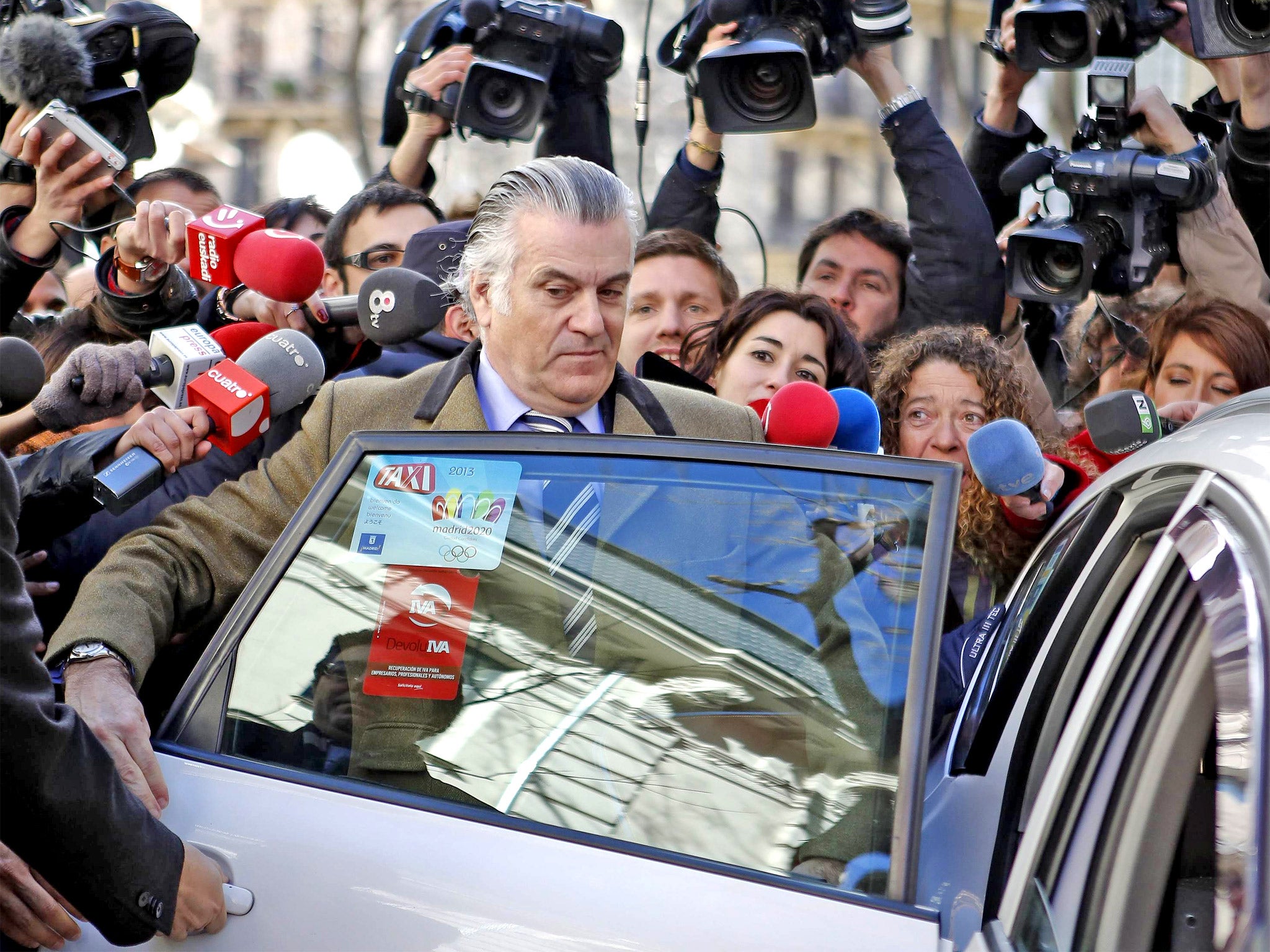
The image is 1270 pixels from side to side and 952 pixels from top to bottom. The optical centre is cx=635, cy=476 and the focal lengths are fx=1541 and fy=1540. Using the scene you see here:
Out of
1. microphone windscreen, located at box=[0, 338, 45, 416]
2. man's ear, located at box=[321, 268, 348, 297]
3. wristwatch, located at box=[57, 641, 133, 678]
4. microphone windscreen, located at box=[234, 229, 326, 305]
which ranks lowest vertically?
wristwatch, located at box=[57, 641, 133, 678]

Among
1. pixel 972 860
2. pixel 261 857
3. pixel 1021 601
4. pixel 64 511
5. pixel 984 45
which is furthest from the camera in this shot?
pixel 984 45

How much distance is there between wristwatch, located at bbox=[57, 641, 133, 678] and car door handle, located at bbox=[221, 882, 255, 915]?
570 millimetres

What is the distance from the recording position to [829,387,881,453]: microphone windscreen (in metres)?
3.00

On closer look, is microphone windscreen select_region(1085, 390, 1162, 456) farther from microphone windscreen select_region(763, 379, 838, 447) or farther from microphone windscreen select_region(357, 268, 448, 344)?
microphone windscreen select_region(357, 268, 448, 344)

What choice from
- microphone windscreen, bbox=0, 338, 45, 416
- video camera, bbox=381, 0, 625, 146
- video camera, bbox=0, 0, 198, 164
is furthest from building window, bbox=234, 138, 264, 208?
microphone windscreen, bbox=0, 338, 45, 416

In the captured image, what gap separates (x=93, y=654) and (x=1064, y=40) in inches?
130

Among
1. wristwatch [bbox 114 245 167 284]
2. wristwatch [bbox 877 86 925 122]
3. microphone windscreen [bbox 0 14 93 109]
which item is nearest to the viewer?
wristwatch [bbox 114 245 167 284]

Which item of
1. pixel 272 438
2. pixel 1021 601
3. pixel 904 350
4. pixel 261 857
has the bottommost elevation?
pixel 261 857

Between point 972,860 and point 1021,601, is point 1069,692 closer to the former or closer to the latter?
point 972,860

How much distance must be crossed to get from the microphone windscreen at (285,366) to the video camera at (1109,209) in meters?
2.39

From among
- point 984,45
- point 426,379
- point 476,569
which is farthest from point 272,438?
point 984,45

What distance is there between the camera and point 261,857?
2162 mm

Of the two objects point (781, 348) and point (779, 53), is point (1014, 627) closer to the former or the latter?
point (781, 348)

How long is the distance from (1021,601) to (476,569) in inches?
38.0
